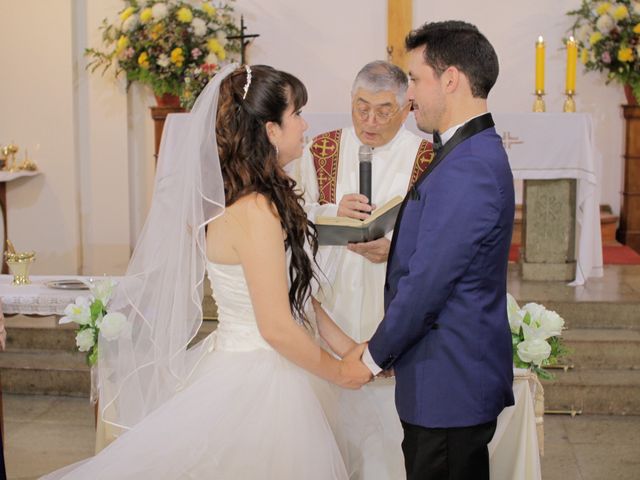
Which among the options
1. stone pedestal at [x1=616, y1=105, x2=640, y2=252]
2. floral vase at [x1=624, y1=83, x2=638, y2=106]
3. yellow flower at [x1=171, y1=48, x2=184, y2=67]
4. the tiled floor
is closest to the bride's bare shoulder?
the tiled floor

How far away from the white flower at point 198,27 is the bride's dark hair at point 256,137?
5.19 m

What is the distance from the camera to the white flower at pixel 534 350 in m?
3.38

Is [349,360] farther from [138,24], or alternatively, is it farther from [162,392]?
[138,24]

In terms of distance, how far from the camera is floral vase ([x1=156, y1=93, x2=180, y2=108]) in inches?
326

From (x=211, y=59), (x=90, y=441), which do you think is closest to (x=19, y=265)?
(x=90, y=441)

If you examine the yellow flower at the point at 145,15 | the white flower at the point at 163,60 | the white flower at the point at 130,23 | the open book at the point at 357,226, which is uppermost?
the yellow flower at the point at 145,15

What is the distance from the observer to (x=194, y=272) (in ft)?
9.62

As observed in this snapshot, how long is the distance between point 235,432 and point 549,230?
4.27 m

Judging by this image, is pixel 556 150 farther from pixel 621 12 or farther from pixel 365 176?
pixel 365 176

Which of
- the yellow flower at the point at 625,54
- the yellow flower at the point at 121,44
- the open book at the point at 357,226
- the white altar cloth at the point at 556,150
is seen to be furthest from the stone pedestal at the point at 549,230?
the yellow flower at the point at 121,44

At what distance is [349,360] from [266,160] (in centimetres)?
64

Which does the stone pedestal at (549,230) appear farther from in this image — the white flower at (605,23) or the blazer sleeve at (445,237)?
the blazer sleeve at (445,237)

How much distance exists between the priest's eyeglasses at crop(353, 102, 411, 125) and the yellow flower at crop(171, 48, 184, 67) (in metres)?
3.88

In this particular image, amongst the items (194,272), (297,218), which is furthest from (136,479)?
(297,218)
